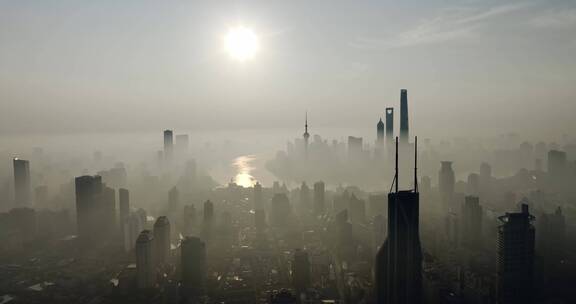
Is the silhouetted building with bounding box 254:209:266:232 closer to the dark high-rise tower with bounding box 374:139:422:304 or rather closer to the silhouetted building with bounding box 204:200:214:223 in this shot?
the silhouetted building with bounding box 204:200:214:223

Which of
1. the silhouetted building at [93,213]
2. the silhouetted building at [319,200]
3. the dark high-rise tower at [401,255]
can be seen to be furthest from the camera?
the silhouetted building at [319,200]

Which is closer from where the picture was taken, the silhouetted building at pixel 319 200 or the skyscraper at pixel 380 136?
the silhouetted building at pixel 319 200

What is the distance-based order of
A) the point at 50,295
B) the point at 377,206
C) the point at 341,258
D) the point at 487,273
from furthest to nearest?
1. the point at 377,206
2. the point at 341,258
3. the point at 487,273
4. the point at 50,295

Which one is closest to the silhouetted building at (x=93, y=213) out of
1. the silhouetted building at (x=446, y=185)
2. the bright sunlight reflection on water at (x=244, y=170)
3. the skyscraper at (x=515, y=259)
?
the bright sunlight reflection on water at (x=244, y=170)

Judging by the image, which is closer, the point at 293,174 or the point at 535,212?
the point at 535,212

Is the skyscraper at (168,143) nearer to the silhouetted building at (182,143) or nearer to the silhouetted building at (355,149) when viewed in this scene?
the silhouetted building at (182,143)

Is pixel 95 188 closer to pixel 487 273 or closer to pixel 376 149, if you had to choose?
pixel 487 273

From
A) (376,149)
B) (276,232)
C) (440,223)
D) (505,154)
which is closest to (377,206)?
(440,223)

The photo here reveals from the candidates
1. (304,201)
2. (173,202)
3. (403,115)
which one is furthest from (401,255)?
(403,115)
